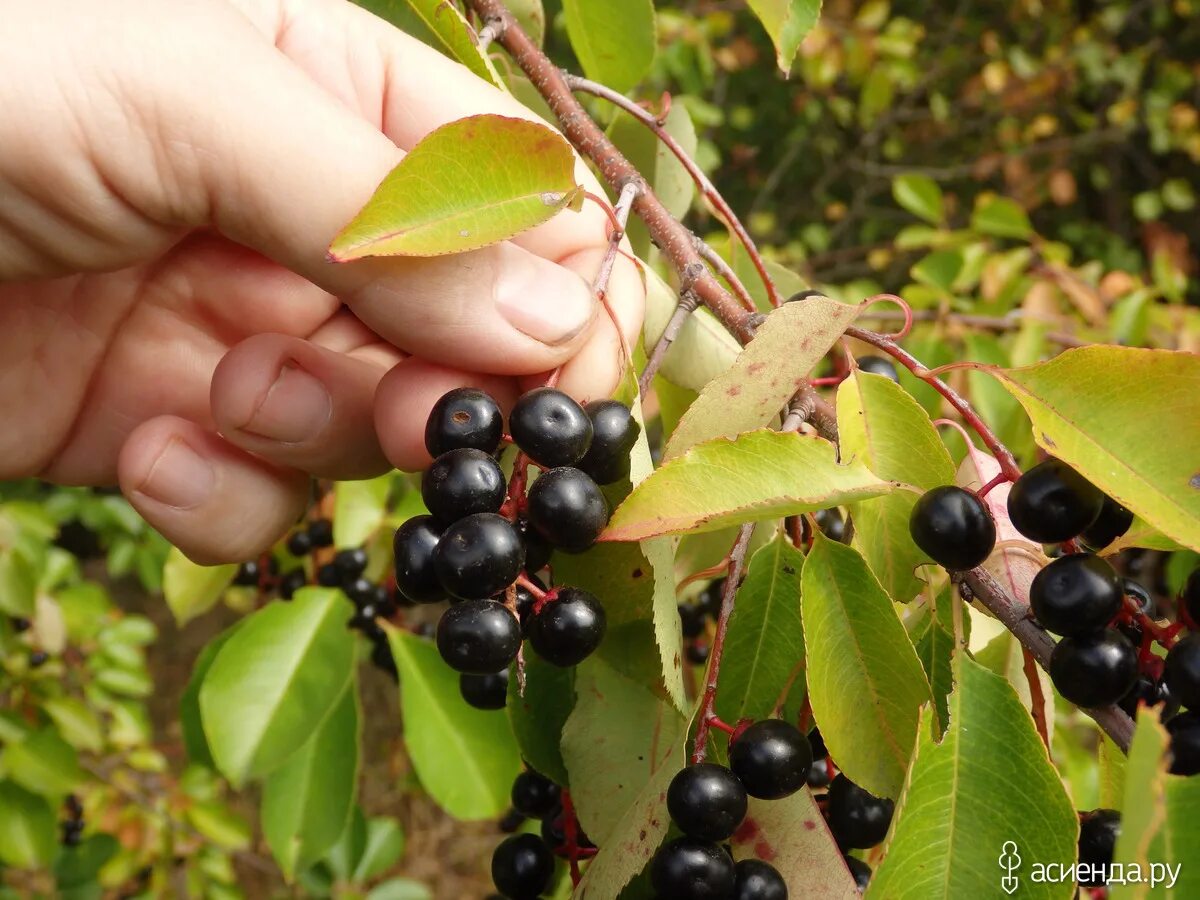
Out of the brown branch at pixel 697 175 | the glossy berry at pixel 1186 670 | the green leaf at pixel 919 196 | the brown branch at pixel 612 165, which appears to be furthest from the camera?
the green leaf at pixel 919 196

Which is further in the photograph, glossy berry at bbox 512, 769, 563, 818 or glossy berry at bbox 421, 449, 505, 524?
glossy berry at bbox 512, 769, 563, 818

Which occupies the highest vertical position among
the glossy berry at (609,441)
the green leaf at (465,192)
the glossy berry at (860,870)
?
the green leaf at (465,192)

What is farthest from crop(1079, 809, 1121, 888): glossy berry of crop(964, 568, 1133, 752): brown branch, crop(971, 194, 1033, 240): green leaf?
crop(971, 194, 1033, 240): green leaf

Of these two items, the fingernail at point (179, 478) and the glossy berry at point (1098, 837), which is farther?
the fingernail at point (179, 478)

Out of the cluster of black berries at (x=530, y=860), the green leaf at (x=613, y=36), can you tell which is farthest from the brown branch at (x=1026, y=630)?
the green leaf at (x=613, y=36)

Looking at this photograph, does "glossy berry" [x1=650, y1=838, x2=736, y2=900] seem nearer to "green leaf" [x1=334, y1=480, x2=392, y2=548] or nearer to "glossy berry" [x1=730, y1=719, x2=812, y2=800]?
"glossy berry" [x1=730, y1=719, x2=812, y2=800]

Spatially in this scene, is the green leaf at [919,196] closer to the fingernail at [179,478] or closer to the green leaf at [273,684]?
the green leaf at [273,684]

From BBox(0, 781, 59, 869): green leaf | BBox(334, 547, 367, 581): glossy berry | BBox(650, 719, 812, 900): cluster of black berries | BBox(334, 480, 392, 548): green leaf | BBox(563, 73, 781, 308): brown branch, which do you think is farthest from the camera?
BBox(0, 781, 59, 869): green leaf
